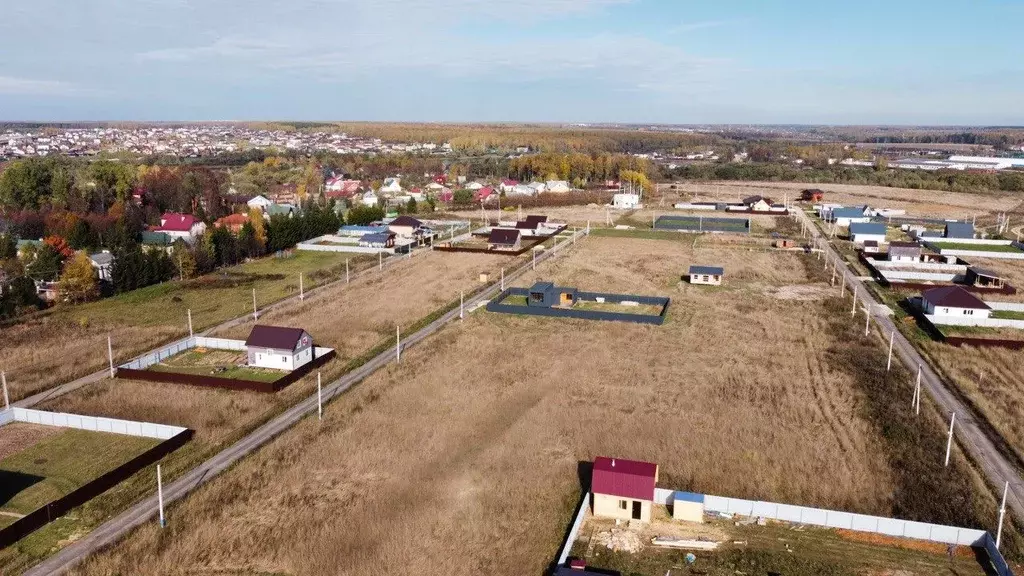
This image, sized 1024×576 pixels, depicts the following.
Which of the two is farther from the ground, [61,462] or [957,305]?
[957,305]

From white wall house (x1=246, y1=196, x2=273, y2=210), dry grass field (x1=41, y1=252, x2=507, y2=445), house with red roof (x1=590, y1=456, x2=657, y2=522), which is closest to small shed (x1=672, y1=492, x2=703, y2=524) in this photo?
house with red roof (x1=590, y1=456, x2=657, y2=522)

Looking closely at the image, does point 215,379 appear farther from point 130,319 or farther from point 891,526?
point 891,526

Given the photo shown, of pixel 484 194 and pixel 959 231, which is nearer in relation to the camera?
pixel 959 231

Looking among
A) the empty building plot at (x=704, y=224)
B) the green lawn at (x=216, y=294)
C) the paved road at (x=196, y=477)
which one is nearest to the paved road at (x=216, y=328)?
the green lawn at (x=216, y=294)

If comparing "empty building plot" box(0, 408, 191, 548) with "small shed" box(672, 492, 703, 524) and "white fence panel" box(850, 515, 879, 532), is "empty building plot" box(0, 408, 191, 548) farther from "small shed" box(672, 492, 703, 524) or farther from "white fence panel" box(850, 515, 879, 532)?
"white fence panel" box(850, 515, 879, 532)

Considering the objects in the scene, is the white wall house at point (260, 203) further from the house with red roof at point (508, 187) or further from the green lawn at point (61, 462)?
the green lawn at point (61, 462)

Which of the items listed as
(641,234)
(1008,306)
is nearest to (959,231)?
(1008,306)

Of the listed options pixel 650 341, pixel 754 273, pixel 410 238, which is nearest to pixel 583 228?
pixel 410 238
